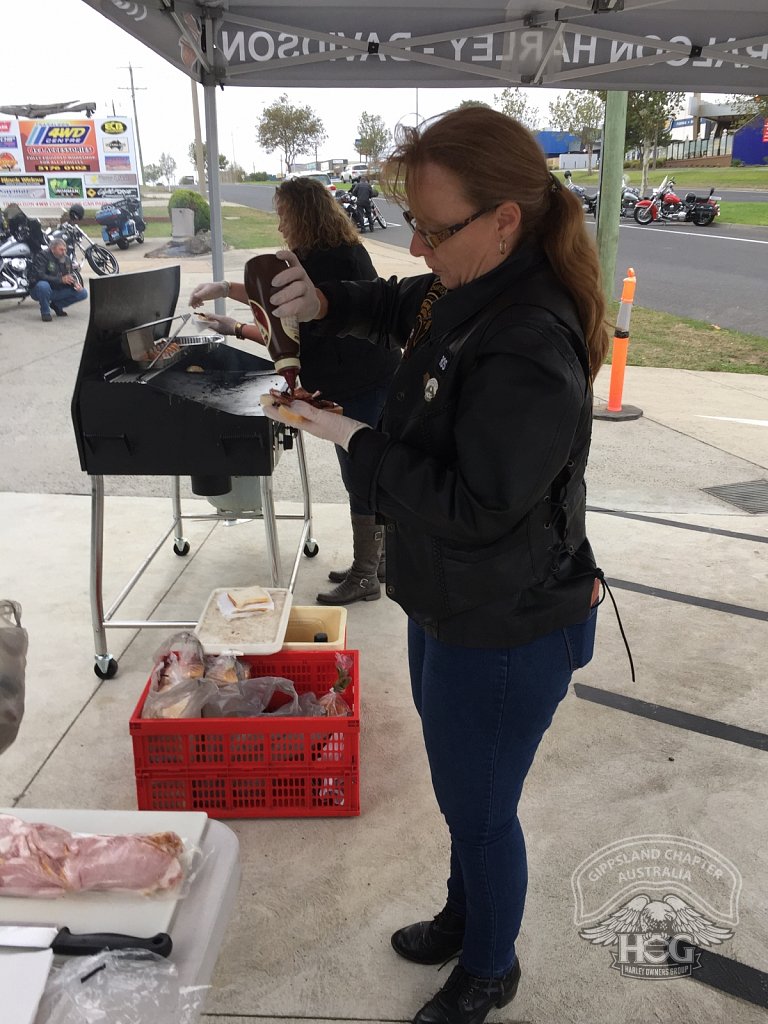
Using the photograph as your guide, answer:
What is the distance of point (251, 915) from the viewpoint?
199 cm

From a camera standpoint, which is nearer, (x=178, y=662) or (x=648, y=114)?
(x=178, y=662)

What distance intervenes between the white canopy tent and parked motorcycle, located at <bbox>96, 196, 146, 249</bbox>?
7.17m

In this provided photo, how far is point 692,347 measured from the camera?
31.8ft

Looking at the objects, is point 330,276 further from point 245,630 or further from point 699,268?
point 699,268

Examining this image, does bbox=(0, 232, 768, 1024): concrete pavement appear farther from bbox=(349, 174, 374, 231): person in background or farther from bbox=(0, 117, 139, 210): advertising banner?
bbox=(349, 174, 374, 231): person in background

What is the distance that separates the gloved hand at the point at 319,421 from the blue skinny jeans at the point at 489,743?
0.41 m

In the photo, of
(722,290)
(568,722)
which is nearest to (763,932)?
(568,722)

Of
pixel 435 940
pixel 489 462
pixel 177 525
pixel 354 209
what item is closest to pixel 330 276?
pixel 177 525

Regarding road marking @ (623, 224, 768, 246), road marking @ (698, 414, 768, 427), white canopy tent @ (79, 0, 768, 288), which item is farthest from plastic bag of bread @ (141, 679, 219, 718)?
road marking @ (623, 224, 768, 246)

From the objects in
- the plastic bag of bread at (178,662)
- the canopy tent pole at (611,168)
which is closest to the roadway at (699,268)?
the canopy tent pole at (611,168)

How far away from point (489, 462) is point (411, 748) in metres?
1.64

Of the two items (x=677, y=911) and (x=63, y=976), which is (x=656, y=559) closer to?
(x=677, y=911)

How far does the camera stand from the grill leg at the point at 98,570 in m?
2.80

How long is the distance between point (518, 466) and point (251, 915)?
1419mm
